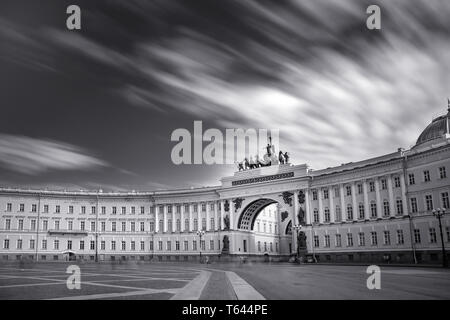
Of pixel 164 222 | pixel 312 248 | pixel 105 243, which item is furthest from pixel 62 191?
pixel 312 248

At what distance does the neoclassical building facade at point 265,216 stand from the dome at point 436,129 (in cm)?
19

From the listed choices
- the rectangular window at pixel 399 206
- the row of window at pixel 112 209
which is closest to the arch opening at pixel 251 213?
the row of window at pixel 112 209

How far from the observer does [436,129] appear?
6266 cm

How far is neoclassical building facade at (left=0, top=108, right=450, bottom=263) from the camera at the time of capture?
61.2 meters

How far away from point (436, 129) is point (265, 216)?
51.0 meters

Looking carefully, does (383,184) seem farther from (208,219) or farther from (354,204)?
(208,219)

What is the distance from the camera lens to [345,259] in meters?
69.6

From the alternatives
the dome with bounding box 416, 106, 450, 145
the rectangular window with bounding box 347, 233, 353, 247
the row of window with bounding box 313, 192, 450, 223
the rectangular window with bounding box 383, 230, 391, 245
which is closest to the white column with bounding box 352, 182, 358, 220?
the row of window with bounding box 313, 192, 450, 223

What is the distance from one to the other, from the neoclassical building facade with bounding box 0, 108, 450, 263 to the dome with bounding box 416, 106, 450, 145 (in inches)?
7.6

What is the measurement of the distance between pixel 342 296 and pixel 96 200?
8742cm

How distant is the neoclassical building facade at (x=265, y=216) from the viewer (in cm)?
6122

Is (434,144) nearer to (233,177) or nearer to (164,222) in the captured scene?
(233,177)

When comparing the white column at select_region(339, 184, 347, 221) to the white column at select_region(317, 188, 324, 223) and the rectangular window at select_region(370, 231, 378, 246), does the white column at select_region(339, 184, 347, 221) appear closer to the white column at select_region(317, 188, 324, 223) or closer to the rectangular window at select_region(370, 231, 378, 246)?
the white column at select_region(317, 188, 324, 223)

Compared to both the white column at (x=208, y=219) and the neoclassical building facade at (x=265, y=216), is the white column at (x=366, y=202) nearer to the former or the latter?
the neoclassical building facade at (x=265, y=216)
